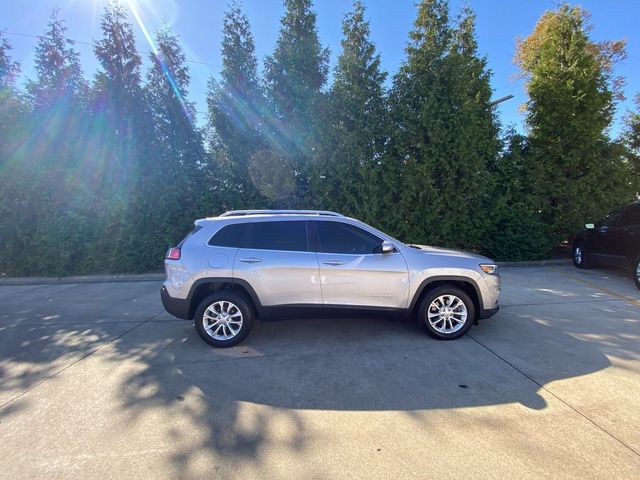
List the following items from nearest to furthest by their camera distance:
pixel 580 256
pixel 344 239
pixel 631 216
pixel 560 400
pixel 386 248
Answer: pixel 560 400 < pixel 386 248 < pixel 344 239 < pixel 631 216 < pixel 580 256

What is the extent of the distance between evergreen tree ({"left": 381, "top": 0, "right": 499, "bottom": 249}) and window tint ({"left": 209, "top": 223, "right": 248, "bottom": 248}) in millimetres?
5195

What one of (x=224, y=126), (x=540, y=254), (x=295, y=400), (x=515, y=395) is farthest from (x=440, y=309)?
(x=224, y=126)

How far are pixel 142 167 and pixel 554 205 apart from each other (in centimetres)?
1177

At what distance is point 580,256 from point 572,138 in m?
3.36

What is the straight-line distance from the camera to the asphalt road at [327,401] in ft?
7.01

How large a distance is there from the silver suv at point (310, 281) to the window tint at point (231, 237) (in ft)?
0.04

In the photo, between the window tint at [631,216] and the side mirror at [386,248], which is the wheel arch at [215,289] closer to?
the side mirror at [386,248]

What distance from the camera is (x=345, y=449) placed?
88.7 inches

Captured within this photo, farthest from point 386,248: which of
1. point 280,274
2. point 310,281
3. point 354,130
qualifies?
point 354,130

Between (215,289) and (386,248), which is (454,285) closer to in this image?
(386,248)

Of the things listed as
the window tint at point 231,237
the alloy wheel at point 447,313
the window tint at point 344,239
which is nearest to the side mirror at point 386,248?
the window tint at point 344,239

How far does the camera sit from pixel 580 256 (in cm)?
809

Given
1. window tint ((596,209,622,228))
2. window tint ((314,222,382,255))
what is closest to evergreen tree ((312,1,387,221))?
window tint ((314,222,382,255))

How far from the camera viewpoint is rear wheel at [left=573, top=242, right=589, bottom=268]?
7.96 m
